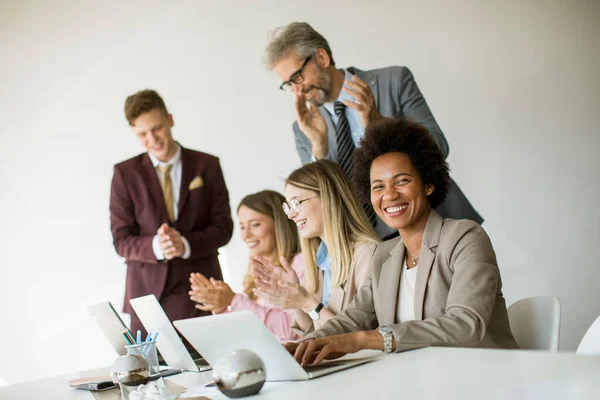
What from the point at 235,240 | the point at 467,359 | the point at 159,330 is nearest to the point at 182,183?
the point at 235,240

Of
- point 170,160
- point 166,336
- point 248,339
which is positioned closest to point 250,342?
point 248,339

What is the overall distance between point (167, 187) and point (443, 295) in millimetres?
2624

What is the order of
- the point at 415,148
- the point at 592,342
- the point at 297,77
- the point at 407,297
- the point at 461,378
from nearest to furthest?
the point at 461,378 < the point at 592,342 < the point at 407,297 < the point at 415,148 < the point at 297,77

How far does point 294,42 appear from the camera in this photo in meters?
4.18

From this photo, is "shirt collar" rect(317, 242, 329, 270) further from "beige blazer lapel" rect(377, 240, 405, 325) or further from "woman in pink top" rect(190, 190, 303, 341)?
"beige blazer lapel" rect(377, 240, 405, 325)

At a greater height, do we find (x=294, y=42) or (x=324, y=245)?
(x=294, y=42)

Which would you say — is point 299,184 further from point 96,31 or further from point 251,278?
point 96,31

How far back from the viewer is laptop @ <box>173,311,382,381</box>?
55.1 inches

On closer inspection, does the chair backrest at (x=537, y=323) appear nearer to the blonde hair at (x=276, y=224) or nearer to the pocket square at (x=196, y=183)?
the blonde hair at (x=276, y=224)

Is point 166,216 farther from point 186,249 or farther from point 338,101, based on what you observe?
point 338,101

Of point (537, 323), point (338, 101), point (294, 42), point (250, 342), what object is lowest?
point (537, 323)

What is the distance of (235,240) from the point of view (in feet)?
14.0

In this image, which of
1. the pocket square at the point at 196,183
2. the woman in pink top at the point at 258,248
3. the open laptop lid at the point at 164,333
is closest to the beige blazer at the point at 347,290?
the woman in pink top at the point at 258,248

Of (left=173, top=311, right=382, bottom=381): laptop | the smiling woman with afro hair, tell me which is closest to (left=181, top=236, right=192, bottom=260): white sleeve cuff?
the smiling woman with afro hair
